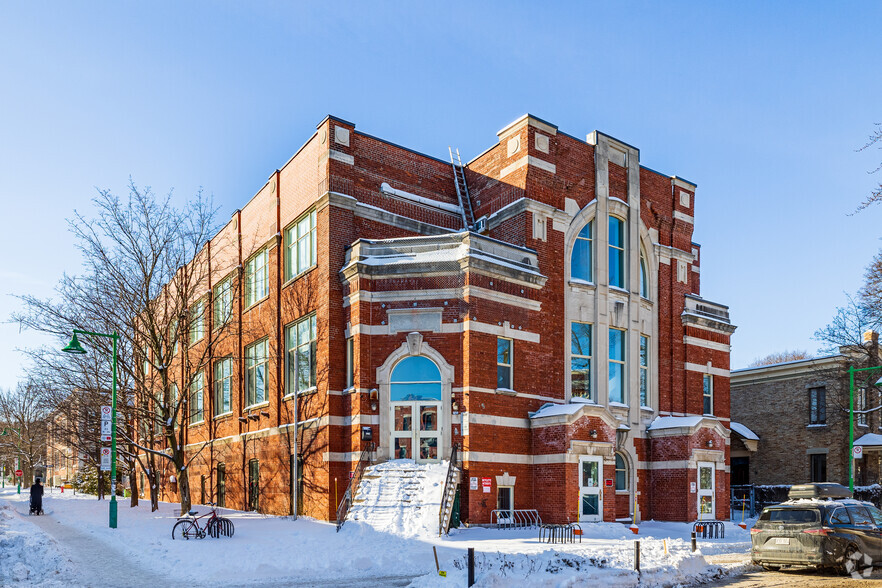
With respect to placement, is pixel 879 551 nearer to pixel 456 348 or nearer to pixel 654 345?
pixel 456 348

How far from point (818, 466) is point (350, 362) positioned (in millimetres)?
27102

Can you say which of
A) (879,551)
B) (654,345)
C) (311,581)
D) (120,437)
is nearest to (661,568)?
(879,551)

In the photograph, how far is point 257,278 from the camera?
108 feet

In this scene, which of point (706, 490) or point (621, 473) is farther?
point (706, 490)

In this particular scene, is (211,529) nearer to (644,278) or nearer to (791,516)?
(791,516)

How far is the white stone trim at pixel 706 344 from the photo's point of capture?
1254 inches

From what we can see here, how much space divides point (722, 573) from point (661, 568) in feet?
6.89

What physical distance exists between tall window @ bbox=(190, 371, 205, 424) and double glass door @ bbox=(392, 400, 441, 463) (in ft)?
55.0

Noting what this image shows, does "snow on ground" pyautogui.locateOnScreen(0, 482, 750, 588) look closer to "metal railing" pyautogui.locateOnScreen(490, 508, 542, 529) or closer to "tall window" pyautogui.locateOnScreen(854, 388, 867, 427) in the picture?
"metal railing" pyautogui.locateOnScreen(490, 508, 542, 529)

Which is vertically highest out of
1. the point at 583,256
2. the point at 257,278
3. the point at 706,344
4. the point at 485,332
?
the point at 583,256

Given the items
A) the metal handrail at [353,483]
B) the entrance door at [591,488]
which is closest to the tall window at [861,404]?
the entrance door at [591,488]

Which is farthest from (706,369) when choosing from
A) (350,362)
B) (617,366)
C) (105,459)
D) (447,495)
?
(105,459)

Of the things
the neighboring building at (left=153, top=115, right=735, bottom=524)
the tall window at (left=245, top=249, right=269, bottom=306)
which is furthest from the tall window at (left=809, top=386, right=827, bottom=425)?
the tall window at (left=245, top=249, right=269, bottom=306)

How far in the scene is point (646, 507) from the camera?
28.8m
